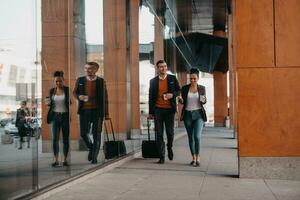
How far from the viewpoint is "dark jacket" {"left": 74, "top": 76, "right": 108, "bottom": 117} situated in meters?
7.45

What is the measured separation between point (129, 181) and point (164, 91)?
282cm

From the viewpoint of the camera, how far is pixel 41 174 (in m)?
5.96

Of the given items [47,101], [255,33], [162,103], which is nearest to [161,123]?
[162,103]

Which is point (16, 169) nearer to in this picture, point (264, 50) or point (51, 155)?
point (51, 155)

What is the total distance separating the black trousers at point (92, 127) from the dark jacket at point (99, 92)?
0.50 ft

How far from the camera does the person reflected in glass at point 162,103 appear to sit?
9.43m

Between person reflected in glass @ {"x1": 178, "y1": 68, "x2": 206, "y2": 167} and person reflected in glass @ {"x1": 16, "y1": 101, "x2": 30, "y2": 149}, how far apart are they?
4215 millimetres

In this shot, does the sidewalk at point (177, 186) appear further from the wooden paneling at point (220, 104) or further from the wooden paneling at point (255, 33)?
the wooden paneling at point (220, 104)

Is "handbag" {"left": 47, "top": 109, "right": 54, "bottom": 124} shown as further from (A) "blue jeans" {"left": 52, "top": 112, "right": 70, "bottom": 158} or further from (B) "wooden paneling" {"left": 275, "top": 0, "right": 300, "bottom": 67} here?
(B) "wooden paneling" {"left": 275, "top": 0, "right": 300, "bottom": 67}

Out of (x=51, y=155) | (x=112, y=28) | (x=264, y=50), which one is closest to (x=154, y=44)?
(x=112, y=28)

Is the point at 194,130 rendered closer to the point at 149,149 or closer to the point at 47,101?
the point at 149,149

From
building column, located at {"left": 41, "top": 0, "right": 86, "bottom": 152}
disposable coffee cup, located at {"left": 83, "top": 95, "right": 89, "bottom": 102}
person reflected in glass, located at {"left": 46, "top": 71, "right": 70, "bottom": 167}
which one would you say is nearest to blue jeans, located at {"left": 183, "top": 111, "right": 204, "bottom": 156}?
disposable coffee cup, located at {"left": 83, "top": 95, "right": 89, "bottom": 102}

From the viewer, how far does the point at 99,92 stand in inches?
329

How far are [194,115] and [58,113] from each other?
10.8 ft
